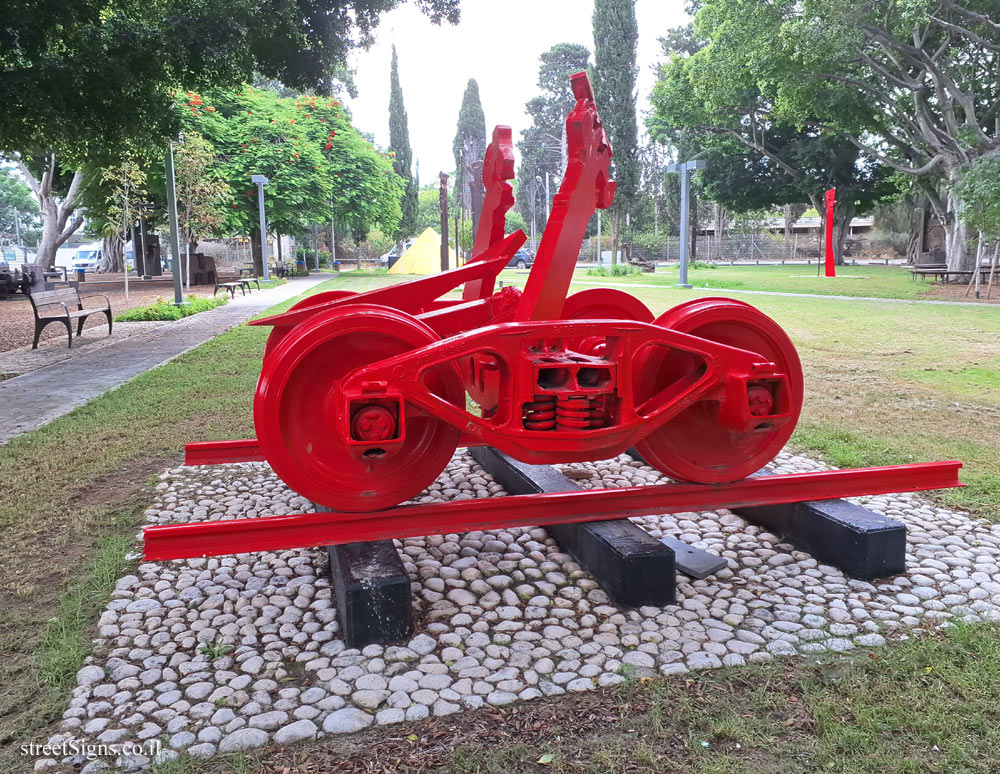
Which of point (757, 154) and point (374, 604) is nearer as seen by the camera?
point (374, 604)

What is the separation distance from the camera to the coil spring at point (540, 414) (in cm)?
313

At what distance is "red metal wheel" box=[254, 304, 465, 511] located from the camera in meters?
2.95

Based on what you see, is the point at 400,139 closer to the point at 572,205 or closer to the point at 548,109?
the point at 548,109

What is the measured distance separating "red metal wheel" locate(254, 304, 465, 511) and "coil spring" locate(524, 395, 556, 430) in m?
0.30

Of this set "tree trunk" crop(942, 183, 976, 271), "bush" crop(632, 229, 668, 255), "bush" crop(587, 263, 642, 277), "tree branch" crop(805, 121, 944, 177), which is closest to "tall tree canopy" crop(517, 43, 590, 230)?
"bush" crop(632, 229, 668, 255)

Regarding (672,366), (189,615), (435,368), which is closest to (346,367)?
(435,368)

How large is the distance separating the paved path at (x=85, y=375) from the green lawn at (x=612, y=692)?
0.64 meters

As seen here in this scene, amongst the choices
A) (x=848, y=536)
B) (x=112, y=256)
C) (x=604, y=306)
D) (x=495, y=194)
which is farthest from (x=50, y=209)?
(x=848, y=536)

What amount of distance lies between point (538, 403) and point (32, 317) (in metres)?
17.5

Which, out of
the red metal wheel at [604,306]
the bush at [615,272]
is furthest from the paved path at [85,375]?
the bush at [615,272]

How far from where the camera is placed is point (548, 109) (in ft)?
245

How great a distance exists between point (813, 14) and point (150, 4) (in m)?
15.5

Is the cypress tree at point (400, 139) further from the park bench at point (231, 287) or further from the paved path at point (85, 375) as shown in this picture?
the paved path at point (85, 375)

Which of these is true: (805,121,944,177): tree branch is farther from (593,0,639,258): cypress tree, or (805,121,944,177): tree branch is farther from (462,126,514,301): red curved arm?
(462,126,514,301): red curved arm
